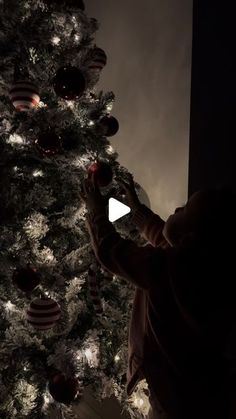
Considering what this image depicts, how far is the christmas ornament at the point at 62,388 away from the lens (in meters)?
1.34

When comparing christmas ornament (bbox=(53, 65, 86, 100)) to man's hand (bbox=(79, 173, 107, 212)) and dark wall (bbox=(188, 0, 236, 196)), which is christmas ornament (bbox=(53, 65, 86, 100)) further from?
dark wall (bbox=(188, 0, 236, 196))

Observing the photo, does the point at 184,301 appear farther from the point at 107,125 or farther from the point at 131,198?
the point at 107,125

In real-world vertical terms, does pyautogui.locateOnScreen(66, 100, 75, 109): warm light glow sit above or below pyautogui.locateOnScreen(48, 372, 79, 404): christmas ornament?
above


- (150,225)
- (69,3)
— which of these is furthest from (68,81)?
(150,225)

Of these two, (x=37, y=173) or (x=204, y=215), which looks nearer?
(x=204, y=215)

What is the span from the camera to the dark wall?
1872mm

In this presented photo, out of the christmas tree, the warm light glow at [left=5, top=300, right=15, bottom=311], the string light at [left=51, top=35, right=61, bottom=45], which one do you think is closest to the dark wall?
the christmas tree

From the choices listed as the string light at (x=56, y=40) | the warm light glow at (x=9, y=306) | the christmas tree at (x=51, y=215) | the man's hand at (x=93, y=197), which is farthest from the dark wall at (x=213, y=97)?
the warm light glow at (x=9, y=306)

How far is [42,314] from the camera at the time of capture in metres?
1.28

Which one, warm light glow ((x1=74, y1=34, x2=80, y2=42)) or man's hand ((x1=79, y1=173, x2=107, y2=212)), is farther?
warm light glow ((x1=74, y1=34, x2=80, y2=42))

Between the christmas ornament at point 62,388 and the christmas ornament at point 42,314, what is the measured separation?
0.71 feet

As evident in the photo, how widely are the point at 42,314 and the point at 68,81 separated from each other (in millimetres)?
791

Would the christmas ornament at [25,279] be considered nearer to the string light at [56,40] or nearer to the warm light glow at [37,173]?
the warm light glow at [37,173]

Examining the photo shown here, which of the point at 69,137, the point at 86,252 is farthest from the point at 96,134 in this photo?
the point at 86,252
